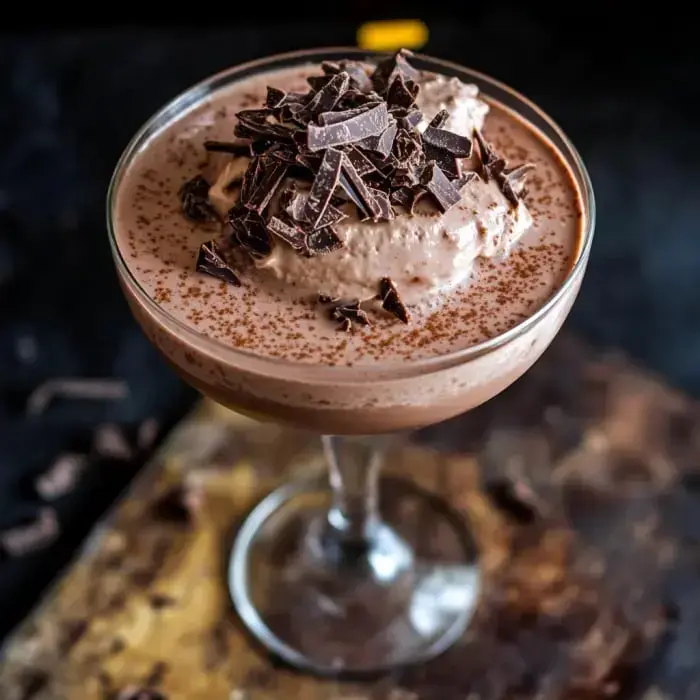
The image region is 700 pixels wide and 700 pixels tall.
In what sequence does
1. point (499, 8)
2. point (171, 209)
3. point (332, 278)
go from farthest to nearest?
point (499, 8) → point (171, 209) → point (332, 278)

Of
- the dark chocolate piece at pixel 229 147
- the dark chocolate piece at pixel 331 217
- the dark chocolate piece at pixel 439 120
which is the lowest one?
the dark chocolate piece at pixel 229 147

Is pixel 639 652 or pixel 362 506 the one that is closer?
pixel 639 652

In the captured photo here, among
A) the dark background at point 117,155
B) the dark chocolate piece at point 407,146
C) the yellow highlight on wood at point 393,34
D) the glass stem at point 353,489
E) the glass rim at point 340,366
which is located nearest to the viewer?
the glass rim at point 340,366

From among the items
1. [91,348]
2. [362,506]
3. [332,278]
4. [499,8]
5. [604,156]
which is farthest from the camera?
[499,8]

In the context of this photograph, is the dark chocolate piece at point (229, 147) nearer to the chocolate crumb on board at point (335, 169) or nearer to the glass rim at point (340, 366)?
the chocolate crumb on board at point (335, 169)

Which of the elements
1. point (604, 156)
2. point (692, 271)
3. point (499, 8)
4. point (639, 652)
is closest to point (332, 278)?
point (639, 652)

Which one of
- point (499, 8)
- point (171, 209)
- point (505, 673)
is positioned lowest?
point (505, 673)

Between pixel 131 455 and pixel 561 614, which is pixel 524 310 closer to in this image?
pixel 561 614

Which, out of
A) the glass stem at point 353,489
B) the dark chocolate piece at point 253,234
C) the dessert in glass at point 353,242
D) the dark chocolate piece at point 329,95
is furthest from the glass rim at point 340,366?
the glass stem at point 353,489

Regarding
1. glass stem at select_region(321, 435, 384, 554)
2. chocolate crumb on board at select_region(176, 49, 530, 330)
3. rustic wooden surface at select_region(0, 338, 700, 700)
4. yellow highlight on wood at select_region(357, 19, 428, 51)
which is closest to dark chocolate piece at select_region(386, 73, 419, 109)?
chocolate crumb on board at select_region(176, 49, 530, 330)
